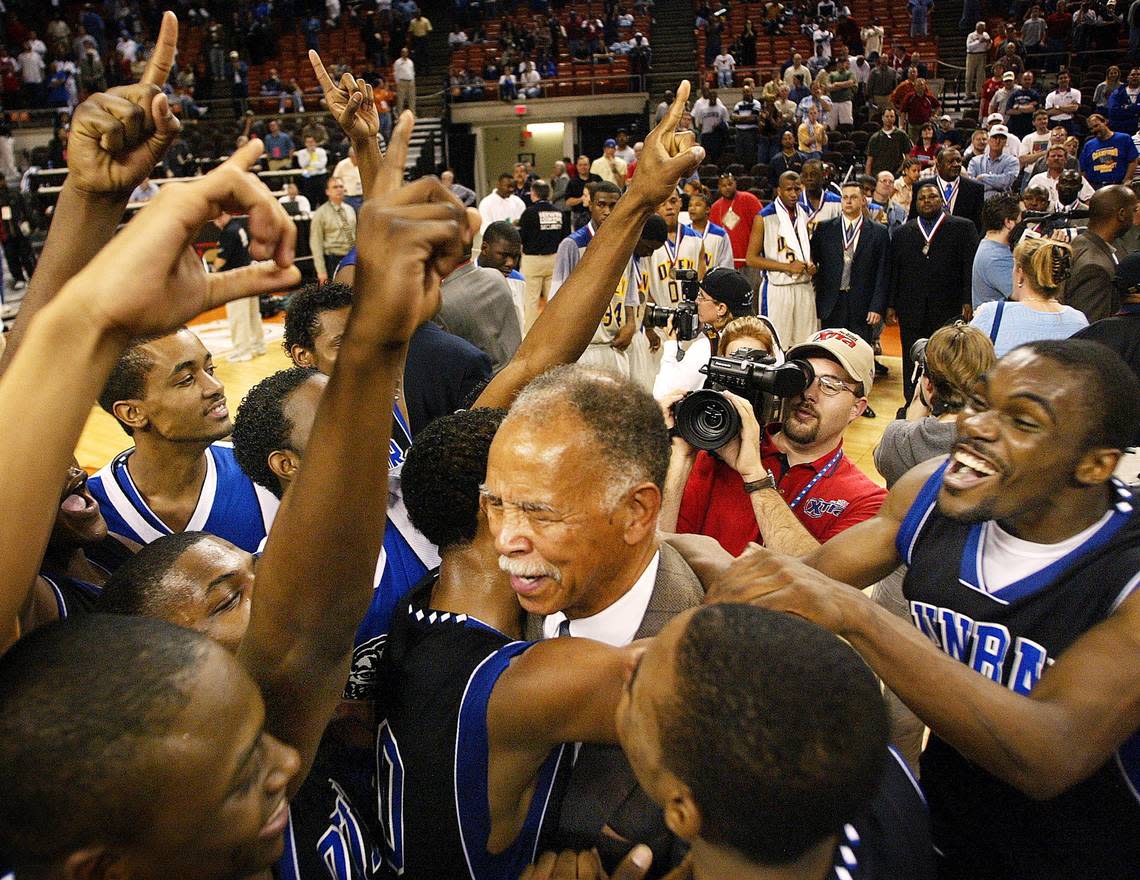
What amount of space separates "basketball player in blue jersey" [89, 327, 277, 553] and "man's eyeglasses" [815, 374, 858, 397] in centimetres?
164

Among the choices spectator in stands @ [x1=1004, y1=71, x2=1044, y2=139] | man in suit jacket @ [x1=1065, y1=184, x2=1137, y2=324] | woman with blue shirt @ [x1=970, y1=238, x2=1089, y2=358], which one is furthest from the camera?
spectator in stands @ [x1=1004, y1=71, x2=1044, y2=139]

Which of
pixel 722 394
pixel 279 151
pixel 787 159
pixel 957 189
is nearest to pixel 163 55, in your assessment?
pixel 722 394

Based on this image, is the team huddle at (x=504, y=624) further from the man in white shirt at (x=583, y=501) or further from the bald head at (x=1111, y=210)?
the bald head at (x=1111, y=210)

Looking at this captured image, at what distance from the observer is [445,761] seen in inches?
55.1

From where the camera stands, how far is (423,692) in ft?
4.76

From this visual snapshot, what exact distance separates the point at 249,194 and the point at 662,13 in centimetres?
2403

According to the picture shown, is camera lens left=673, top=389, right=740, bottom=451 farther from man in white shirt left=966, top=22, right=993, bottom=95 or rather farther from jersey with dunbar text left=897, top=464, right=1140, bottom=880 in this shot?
man in white shirt left=966, top=22, right=993, bottom=95

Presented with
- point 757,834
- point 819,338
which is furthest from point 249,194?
point 819,338

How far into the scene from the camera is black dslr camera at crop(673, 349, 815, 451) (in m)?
2.41

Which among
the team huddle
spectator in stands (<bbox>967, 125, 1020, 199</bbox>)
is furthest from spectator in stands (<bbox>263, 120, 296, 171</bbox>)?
the team huddle

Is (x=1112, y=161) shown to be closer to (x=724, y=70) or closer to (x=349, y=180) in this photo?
(x=349, y=180)

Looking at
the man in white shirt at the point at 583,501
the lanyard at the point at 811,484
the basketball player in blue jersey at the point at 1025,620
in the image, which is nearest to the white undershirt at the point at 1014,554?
the basketball player in blue jersey at the point at 1025,620

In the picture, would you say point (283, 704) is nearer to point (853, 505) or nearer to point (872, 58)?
point (853, 505)

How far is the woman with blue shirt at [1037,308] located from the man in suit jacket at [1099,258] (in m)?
0.83
